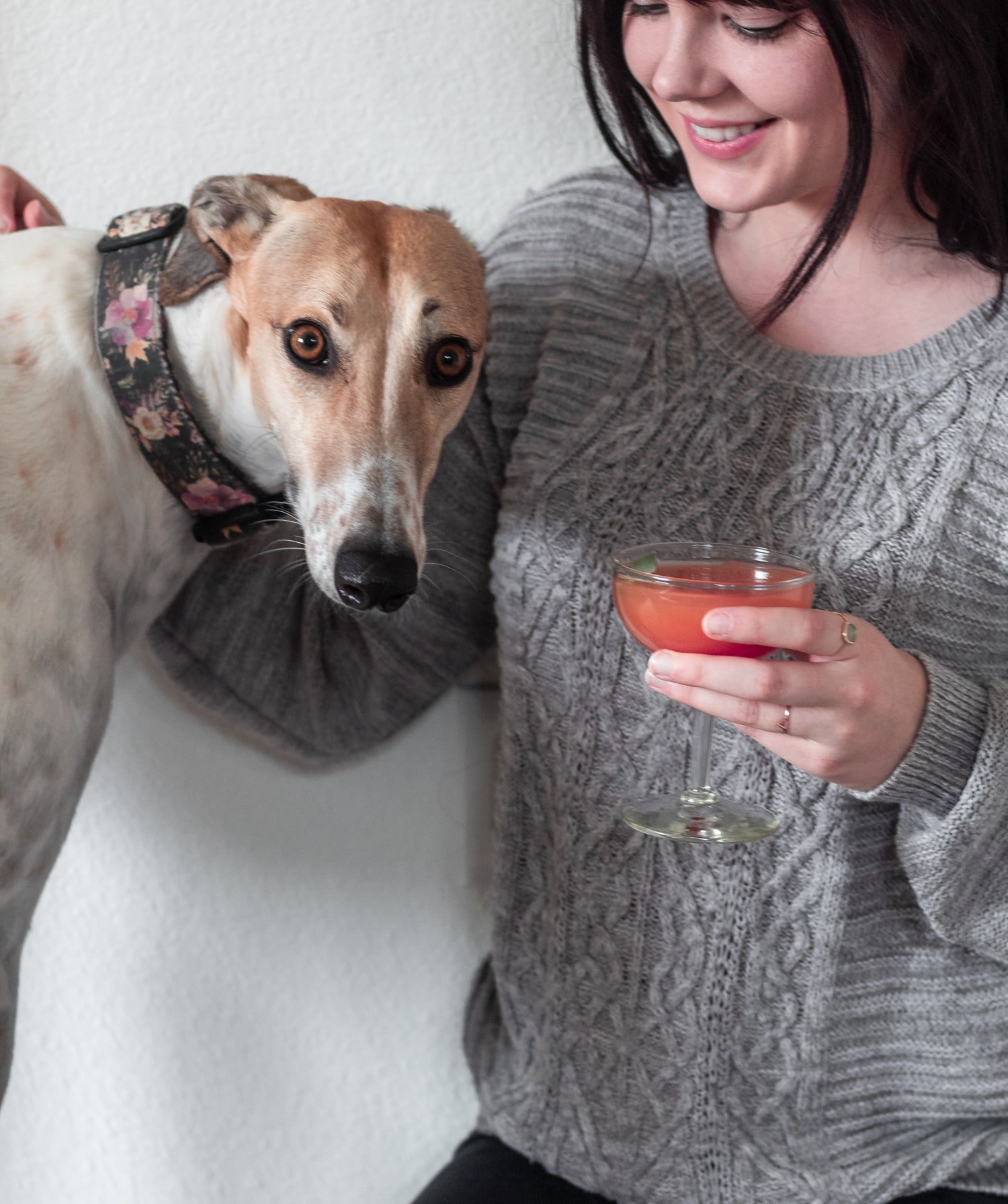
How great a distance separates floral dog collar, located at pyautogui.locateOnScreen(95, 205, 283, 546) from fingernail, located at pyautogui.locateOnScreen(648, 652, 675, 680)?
0.42 meters

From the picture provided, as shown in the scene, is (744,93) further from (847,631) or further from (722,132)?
(847,631)

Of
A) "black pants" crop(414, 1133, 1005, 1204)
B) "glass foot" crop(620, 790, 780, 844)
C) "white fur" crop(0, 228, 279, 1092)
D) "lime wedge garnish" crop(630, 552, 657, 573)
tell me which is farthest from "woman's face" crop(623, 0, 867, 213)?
"black pants" crop(414, 1133, 1005, 1204)

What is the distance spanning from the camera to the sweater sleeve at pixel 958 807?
98 cm

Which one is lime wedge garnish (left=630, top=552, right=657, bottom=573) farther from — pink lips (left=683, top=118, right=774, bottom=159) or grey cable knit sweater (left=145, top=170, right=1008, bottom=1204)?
pink lips (left=683, top=118, right=774, bottom=159)

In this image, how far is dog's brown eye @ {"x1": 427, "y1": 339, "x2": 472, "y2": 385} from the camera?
99 cm

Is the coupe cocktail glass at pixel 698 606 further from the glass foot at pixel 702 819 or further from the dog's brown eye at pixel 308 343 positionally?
the dog's brown eye at pixel 308 343

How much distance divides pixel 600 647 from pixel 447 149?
621 mm

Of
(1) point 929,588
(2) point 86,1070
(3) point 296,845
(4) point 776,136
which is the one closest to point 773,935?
(1) point 929,588

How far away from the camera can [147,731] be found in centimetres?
138

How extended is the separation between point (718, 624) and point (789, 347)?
1.53 ft

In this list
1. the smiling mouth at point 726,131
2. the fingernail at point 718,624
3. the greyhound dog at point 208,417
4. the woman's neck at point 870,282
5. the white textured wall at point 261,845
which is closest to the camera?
the fingernail at point 718,624

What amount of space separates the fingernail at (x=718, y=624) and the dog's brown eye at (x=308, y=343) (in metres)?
0.39

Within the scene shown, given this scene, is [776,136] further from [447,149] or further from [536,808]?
[536,808]

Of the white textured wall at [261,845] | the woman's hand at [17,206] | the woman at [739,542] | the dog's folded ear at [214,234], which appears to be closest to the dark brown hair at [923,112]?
the woman at [739,542]
